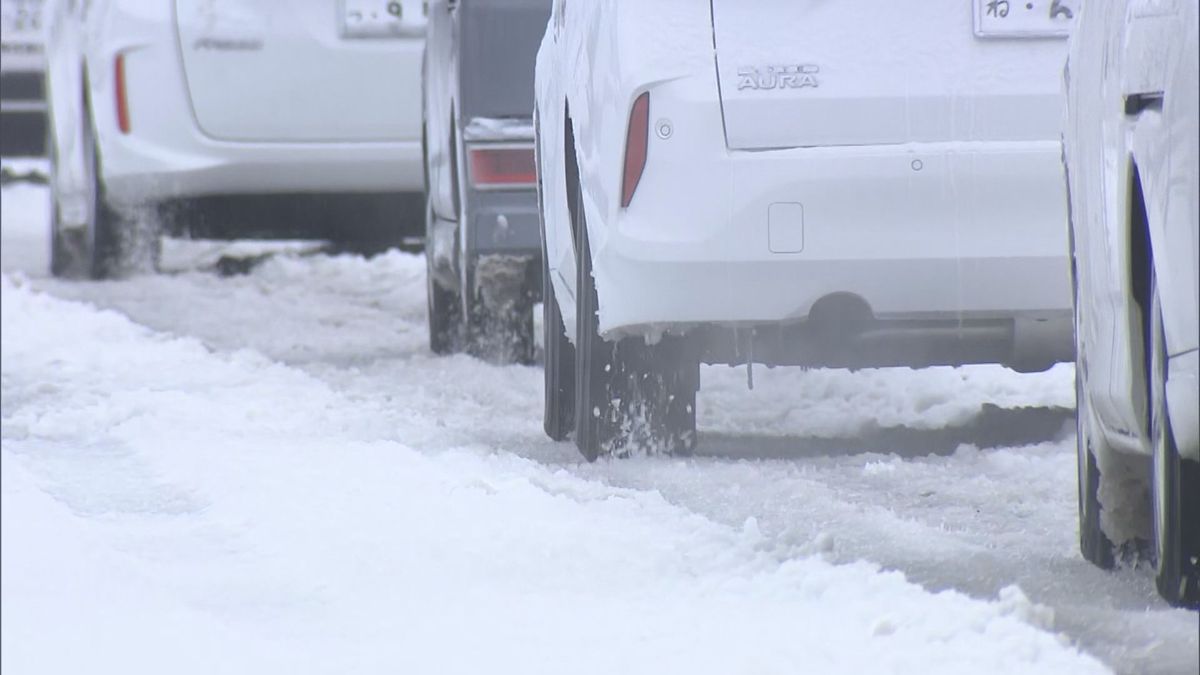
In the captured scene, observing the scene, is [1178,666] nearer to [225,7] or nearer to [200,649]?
[200,649]

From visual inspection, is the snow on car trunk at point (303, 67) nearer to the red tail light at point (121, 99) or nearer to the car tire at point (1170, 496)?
the red tail light at point (121, 99)

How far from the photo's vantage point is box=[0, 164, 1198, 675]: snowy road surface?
408 centimetres

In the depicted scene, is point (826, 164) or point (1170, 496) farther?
point (826, 164)

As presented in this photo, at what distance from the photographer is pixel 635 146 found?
5.94 metres

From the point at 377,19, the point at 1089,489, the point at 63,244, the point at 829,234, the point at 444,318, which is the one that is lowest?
the point at 63,244

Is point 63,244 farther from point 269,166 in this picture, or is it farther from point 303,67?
point 303,67

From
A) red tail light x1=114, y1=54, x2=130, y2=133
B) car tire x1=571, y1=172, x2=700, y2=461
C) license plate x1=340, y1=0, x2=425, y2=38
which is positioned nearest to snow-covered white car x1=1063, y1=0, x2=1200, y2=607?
car tire x1=571, y1=172, x2=700, y2=461

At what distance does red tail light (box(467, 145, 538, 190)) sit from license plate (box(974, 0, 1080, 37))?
2.77 meters

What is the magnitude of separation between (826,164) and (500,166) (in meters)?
2.75

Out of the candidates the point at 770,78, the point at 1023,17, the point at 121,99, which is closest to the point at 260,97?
the point at 121,99

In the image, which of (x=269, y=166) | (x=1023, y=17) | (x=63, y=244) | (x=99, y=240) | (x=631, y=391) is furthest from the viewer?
(x=63, y=244)

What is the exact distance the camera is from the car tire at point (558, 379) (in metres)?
7.03

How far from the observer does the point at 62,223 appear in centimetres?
1245

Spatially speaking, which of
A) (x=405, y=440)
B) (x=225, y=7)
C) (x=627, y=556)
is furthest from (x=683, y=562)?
(x=225, y=7)
